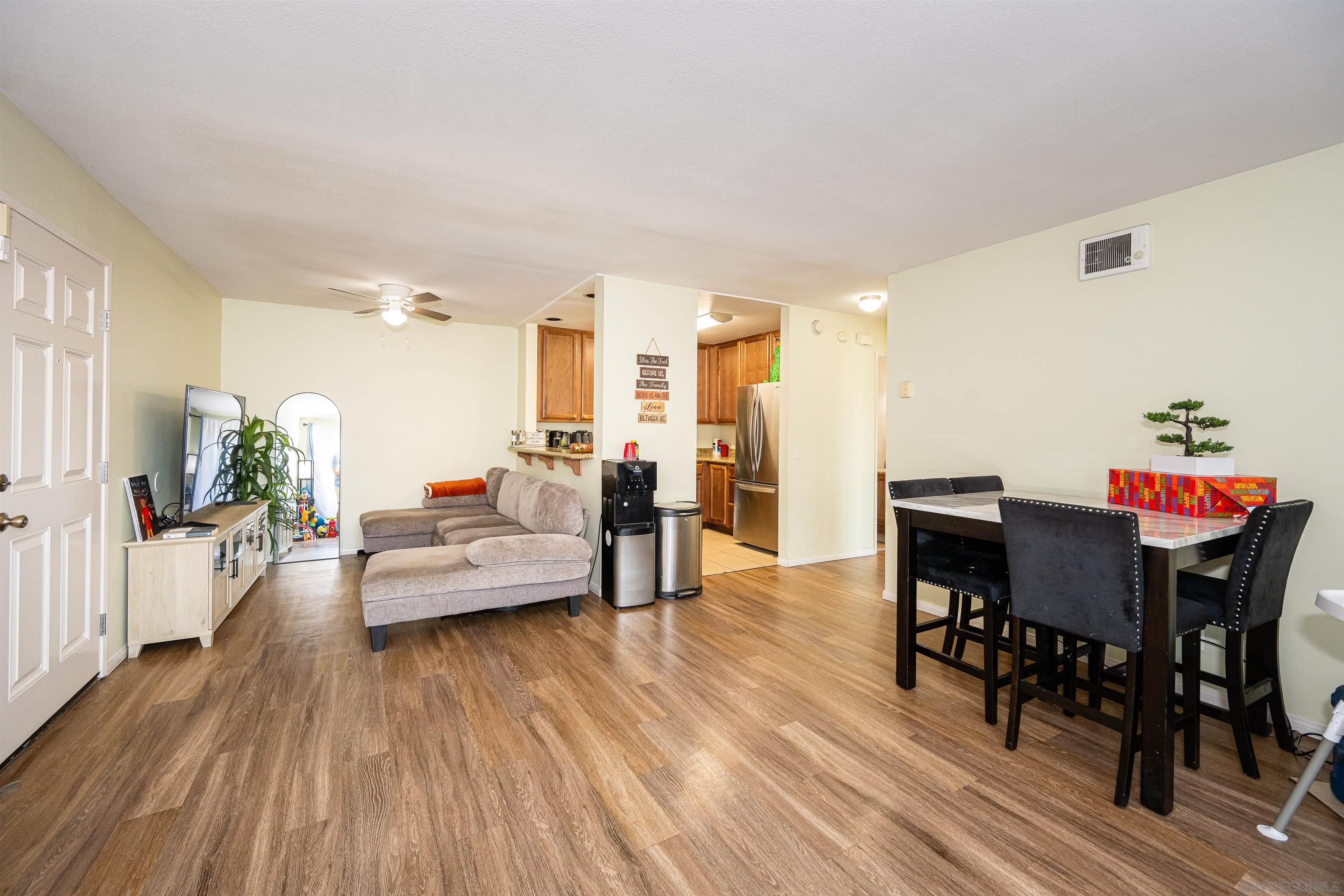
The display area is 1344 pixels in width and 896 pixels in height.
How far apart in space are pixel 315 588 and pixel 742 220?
4.31 m

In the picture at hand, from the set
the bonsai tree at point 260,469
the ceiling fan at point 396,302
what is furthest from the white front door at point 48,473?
the ceiling fan at point 396,302

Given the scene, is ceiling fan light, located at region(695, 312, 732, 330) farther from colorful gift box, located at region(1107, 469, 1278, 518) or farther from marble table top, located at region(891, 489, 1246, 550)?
colorful gift box, located at region(1107, 469, 1278, 518)

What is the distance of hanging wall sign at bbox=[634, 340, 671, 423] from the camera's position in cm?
441

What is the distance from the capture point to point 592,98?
203 centimetres

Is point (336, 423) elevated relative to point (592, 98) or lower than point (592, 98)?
lower

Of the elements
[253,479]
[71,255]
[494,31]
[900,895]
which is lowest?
[900,895]

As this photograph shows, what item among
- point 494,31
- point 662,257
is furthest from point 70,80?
point 662,257

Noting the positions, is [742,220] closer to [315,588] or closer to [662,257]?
[662,257]

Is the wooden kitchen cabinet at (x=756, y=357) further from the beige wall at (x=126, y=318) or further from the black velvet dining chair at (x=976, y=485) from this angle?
the beige wall at (x=126, y=318)

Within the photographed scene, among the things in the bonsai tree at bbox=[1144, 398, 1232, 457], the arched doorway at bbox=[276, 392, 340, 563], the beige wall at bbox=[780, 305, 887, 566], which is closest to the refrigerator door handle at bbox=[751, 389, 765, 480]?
the beige wall at bbox=[780, 305, 887, 566]

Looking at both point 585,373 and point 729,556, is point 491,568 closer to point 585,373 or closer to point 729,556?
point 729,556

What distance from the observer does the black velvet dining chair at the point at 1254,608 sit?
1.97 m

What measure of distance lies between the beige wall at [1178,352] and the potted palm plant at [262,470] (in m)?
5.37

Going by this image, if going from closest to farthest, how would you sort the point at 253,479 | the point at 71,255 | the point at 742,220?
1. the point at 71,255
2. the point at 742,220
3. the point at 253,479
